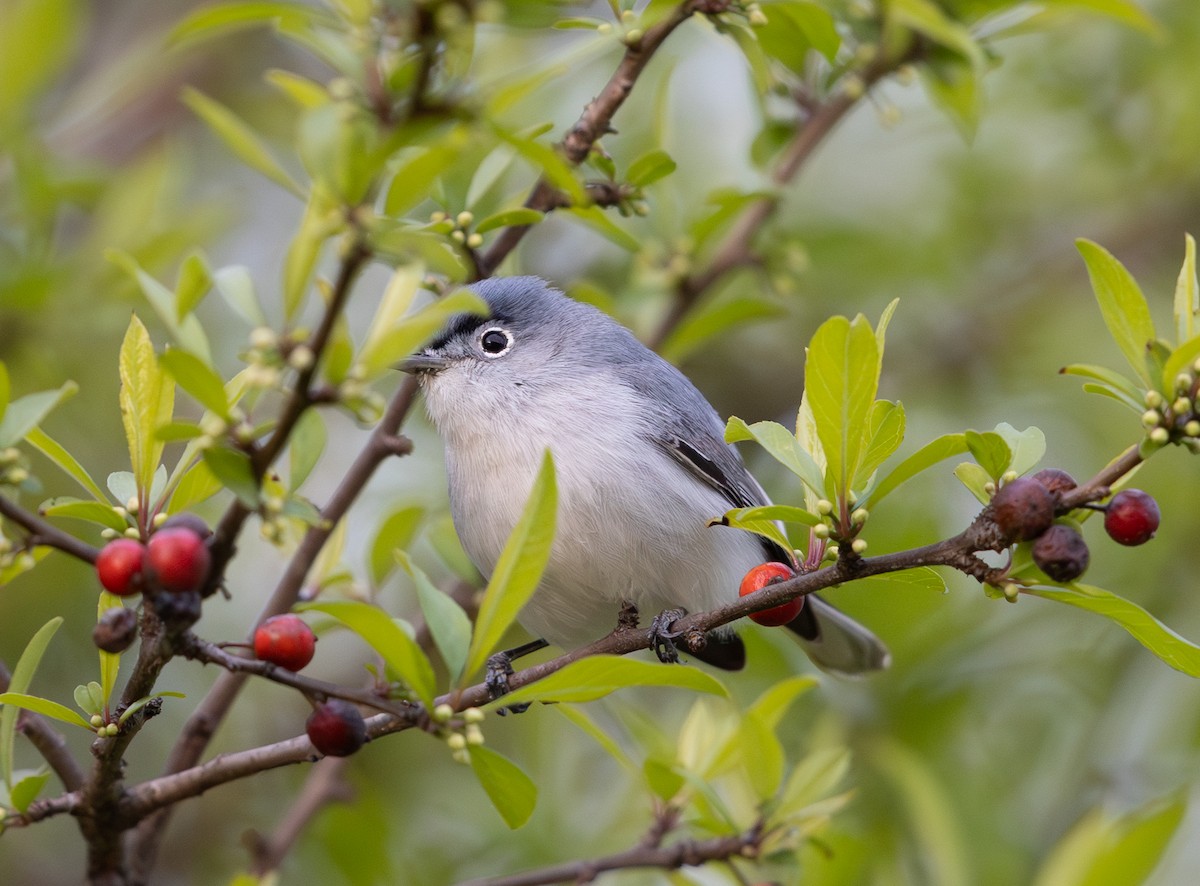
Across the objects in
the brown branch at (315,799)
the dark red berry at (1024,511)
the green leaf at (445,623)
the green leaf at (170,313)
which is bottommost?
the brown branch at (315,799)

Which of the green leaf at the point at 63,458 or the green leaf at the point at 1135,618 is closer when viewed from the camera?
the green leaf at the point at 1135,618

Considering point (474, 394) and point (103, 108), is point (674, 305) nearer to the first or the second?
point (474, 394)

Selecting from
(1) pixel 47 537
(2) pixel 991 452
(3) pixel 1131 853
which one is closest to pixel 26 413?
(1) pixel 47 537

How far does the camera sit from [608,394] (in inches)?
131

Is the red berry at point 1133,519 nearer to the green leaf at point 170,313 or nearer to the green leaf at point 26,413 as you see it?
the green leaf at point 170,313

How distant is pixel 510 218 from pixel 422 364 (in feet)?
2.97

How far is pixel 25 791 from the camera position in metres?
2.03

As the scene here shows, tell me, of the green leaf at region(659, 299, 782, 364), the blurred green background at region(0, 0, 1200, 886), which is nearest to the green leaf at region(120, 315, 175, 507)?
the blurred green background at region(0, 0, 1200, 886)

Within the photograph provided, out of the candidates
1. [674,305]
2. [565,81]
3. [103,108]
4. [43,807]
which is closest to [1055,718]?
[674,305]

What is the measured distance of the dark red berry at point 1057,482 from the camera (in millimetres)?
1819

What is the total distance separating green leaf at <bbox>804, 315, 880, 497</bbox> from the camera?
1.86 meters

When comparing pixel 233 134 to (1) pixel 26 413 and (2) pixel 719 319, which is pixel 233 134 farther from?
(2) pixel 719 319

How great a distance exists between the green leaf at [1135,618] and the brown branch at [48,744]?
5.37 feet

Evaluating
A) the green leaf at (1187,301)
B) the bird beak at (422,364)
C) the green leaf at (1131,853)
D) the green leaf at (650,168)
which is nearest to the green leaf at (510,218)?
the green leaf at (650,168)
